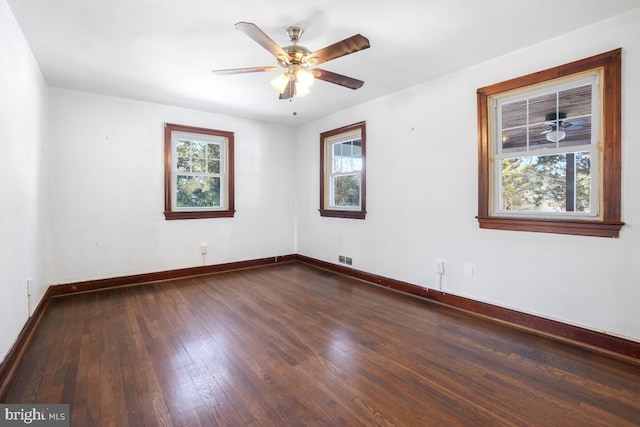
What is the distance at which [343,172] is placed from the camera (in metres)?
4.85

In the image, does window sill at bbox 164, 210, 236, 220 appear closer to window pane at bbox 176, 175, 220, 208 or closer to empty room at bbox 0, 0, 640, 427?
empty room at bbox 0, 0, 640, 427

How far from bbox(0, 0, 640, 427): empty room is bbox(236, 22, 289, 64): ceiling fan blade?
0.07 feet

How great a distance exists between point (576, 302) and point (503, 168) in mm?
1323

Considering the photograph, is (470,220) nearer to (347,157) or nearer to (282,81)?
(347,157)

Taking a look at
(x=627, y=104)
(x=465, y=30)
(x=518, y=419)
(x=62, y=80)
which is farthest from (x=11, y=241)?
(x=627, y=104)

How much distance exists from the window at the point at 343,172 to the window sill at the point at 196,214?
157 cm

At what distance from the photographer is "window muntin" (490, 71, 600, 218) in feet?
8.13

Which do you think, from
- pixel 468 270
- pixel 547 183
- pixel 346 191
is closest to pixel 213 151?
pixel 346 191

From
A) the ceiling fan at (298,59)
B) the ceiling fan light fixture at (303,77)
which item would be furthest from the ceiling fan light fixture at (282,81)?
the ceiling fan light fixture at (303,77)

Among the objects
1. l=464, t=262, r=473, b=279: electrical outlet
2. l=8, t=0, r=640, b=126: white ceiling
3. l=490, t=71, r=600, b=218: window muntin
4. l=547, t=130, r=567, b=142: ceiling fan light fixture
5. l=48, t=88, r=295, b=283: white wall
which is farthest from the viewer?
l=48, t=88, r=295, b=283: white wall

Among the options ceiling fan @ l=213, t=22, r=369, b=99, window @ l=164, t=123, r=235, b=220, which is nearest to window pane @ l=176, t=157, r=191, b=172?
window @ l=164, t=123, r=235, b=220

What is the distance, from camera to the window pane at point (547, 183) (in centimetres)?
252

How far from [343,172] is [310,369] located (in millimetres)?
3291

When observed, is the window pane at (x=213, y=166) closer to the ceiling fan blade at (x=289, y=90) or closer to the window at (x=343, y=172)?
the window at (x=343, y=172)
